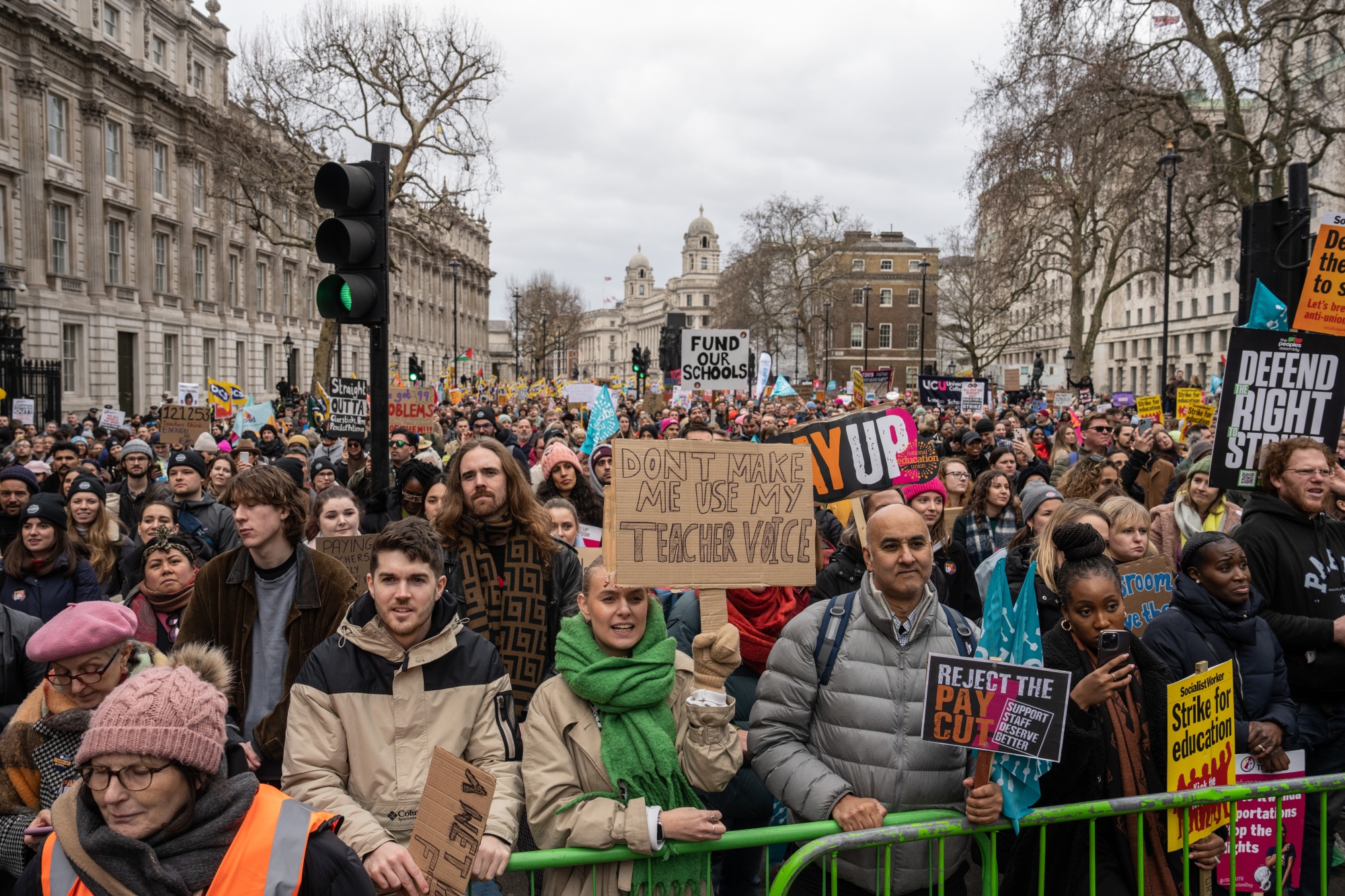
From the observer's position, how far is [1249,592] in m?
4.00

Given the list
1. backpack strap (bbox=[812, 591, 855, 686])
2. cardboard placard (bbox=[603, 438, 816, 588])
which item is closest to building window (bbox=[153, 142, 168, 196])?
cardboard placard (bbox=[603, 438, 816, 588])

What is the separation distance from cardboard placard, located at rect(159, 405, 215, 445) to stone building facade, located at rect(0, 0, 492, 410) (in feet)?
63.4

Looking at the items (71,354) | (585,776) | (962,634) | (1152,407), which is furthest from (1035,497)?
(71,354)

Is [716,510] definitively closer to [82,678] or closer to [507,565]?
[507,565]

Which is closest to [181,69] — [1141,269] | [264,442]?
[264,442]

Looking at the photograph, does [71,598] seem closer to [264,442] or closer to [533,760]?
[533,760]

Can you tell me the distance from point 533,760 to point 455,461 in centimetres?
163

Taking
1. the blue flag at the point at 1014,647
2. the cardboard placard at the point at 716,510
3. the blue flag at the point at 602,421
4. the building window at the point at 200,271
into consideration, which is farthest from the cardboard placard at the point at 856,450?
the building window at the point at 200,271

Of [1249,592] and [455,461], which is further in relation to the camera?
[455,461]

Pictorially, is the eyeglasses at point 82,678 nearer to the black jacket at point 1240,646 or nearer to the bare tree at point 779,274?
the black jacket at point 1240,646

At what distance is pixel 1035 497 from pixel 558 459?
2.96m

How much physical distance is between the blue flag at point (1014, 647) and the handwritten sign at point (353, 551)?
3.37m

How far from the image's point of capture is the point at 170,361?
38.8 m

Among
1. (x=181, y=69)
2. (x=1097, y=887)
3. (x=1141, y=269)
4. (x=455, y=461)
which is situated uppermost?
(x=181, y=69)
